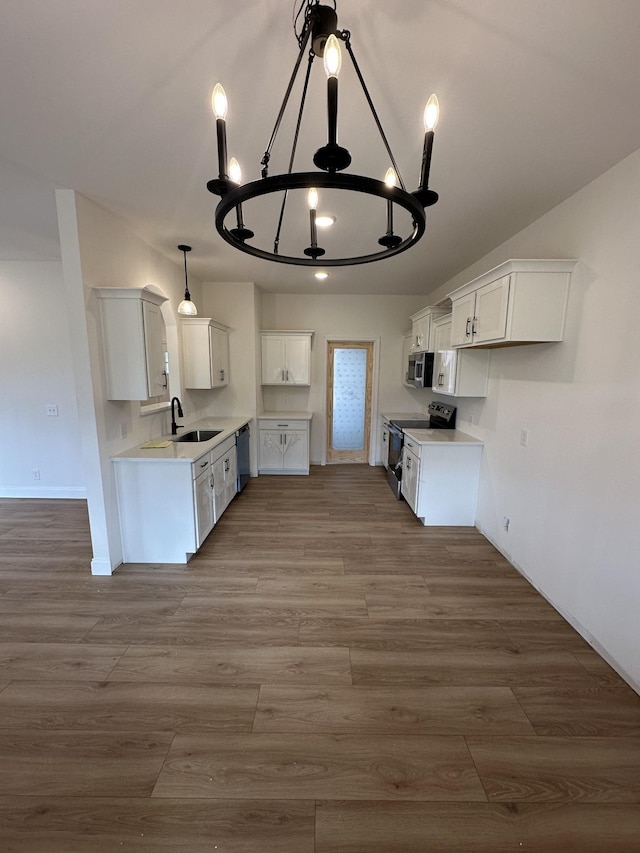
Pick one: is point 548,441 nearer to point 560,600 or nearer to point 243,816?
point 560,600

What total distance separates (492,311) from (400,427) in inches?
78.8

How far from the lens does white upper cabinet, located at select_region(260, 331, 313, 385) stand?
5230 millimetres

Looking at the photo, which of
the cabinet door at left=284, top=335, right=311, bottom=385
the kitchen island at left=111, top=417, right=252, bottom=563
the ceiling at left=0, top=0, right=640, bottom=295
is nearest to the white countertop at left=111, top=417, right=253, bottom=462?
the kitchen island at left=111, top=417, right=252, bottom=563

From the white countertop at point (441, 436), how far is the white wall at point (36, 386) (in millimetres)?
4063

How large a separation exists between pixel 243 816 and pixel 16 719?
1.20 m

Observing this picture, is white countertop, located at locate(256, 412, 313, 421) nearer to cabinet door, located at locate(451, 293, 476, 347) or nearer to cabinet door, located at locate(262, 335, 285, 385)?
cabinet door, located at locate(262, 335, 285, 385)

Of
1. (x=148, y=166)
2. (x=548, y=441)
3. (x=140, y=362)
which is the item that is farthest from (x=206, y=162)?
(x=548, y=441)

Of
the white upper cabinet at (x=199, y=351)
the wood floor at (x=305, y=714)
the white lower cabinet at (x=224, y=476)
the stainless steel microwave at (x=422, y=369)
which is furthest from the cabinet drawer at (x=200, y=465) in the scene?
the stainless steel microwave at (x=422, y=369)

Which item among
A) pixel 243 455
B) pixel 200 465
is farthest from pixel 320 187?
pixel 243 455

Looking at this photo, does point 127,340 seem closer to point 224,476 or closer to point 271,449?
point 224,476

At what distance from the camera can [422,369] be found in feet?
13.9

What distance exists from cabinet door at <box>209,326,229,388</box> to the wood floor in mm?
2388

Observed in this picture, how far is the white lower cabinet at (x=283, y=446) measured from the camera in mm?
5117

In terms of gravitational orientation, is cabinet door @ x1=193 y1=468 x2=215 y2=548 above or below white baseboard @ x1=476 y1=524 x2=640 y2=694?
above
